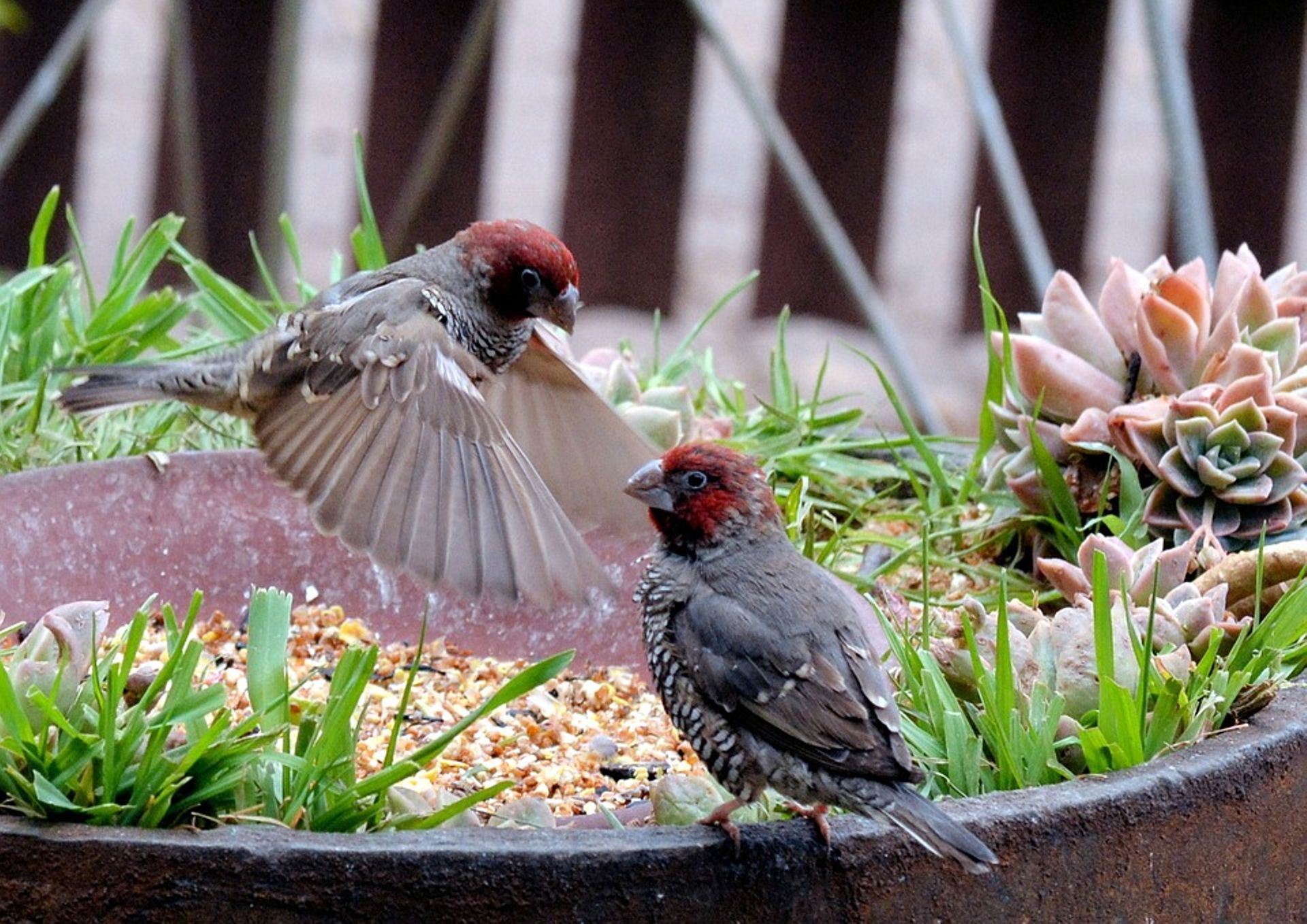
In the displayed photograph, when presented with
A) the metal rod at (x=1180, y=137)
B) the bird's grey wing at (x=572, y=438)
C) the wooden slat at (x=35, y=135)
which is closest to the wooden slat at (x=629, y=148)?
the wooden slat at (x=35, y=135)

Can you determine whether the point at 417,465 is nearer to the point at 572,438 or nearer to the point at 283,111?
the point at 572,438

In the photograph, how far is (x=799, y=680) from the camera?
2.32 metres

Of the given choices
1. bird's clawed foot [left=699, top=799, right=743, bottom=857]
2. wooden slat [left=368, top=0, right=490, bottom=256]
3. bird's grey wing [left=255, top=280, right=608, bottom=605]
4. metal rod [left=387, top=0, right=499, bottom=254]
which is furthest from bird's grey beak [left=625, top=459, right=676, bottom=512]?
wooden slat [left=368, top=0, right=490, bottom=256]

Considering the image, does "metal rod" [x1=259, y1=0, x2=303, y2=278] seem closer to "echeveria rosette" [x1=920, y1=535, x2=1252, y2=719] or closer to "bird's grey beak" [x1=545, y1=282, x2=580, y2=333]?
"bird's grey beak" [x1=545, y1=282, x2=580, y2=333]

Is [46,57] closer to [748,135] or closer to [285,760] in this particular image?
[748,135]

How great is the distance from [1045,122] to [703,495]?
497 centimetres

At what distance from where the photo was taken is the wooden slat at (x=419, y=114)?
6668mm

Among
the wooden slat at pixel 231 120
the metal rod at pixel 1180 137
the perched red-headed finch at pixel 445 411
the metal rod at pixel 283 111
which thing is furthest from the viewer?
the wooden slat at pixel 231 120

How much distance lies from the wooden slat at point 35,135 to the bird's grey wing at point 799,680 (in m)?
4.99

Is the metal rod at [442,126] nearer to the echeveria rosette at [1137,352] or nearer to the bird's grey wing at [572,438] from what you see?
the bird's grey wing at [572,438]

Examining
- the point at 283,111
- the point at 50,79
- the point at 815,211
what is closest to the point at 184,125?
the point at 283,111

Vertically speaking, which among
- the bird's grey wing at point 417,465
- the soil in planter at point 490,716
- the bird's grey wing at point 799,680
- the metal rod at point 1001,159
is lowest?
the soil in planter at point 490,716

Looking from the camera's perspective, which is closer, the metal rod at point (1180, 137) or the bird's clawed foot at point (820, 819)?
the bird's clawed foot at point (820, 819)

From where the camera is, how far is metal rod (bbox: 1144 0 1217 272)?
13.7 ft
